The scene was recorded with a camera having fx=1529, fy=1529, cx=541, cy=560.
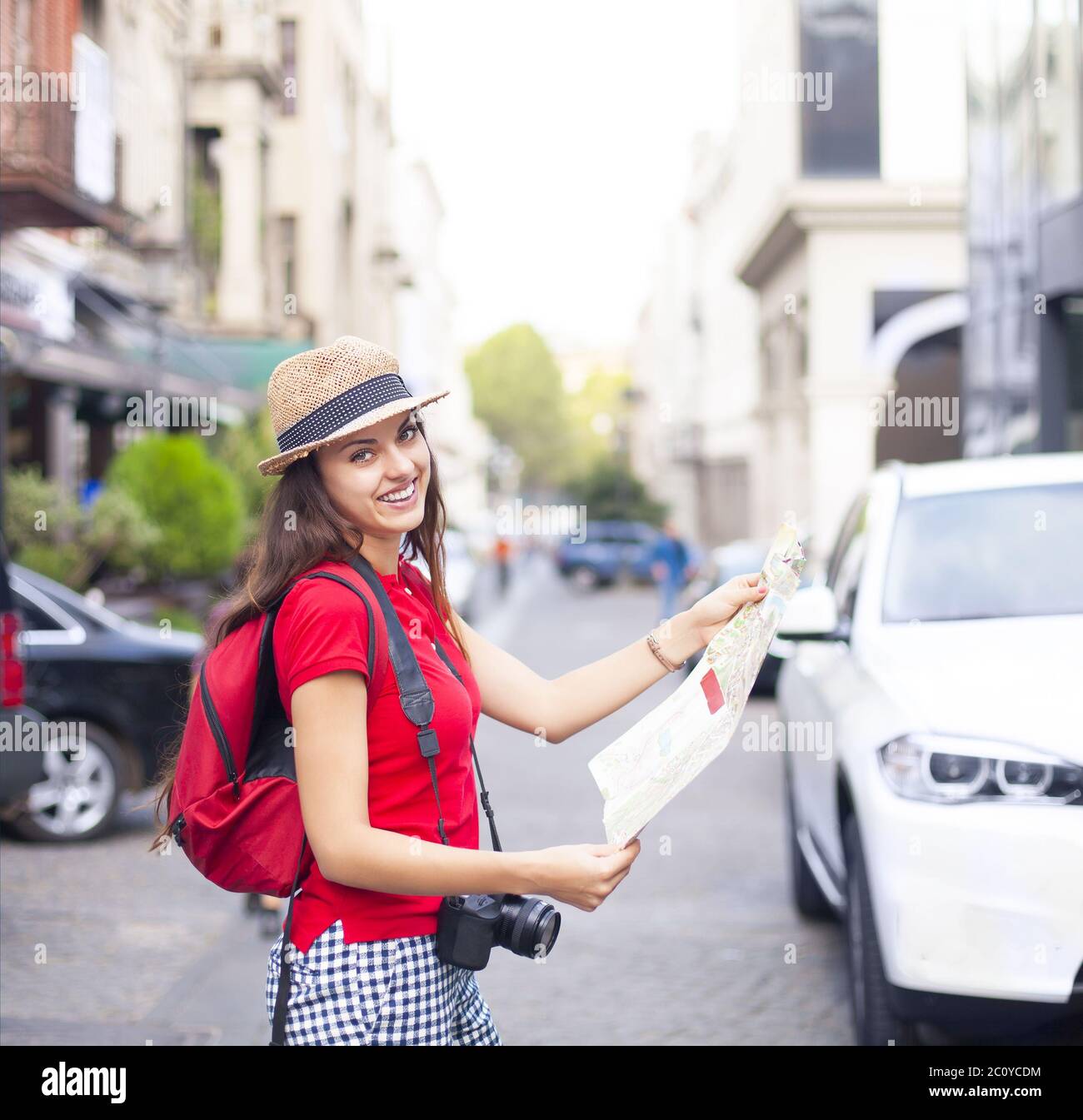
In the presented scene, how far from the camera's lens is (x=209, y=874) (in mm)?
2439

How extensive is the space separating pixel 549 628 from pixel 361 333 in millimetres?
19884

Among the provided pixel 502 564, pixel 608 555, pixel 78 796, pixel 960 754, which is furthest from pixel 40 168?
pixel 608 555

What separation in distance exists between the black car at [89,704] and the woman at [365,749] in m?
6.05

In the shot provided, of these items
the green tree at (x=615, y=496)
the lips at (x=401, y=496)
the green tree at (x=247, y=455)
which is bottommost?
the lips at (x=401, y=496)

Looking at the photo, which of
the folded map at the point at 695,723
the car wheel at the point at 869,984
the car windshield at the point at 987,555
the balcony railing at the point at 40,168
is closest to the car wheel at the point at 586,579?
the balcony railing at the point at 40,168

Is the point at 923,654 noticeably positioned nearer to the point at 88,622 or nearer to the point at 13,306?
the point at 88,622

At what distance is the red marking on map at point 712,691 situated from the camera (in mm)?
2473

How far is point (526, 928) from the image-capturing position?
2.47m

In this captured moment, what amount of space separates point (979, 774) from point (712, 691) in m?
1.68

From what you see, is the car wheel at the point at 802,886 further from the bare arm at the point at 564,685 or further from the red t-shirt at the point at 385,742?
the red t-shirt at the point at 385,742

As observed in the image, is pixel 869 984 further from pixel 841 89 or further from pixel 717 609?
pixel 841 89

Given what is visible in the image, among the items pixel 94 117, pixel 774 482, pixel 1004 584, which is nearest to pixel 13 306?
pixel 94 117

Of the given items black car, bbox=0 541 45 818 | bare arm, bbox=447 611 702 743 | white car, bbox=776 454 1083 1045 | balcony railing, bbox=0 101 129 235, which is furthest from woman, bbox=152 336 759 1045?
balcony railing, bbox=0 101 129 235

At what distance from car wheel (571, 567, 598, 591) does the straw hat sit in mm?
40901
